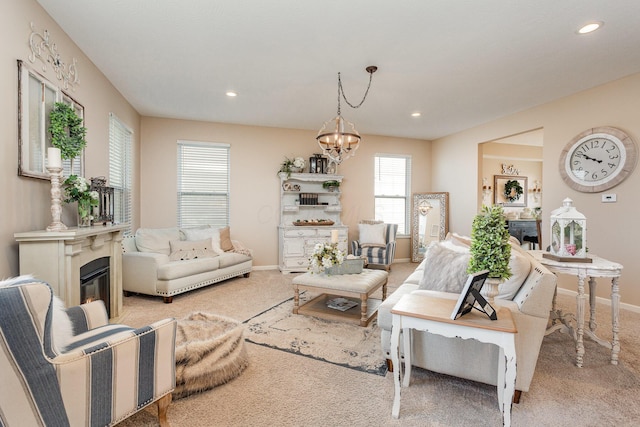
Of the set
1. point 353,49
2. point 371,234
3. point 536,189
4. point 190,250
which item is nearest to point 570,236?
point 353,49

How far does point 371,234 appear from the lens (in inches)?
234

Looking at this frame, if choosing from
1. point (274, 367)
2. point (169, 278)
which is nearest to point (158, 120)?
point (169, 278)

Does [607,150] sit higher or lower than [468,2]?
lower

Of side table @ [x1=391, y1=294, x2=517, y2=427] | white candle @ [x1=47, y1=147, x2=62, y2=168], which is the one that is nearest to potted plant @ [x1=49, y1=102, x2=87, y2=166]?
white candle @ [x1=47, y1=147, x2=62, y2=168]

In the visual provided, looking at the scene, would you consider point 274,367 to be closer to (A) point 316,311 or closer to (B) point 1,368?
(A) point 316,311

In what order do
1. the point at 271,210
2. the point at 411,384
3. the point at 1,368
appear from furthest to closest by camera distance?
the point at 271,210
the point at 411,384
the point at 1,368

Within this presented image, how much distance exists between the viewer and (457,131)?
6.16m

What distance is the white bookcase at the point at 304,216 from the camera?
5.54m

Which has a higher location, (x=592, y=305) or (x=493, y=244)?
(x=493, y=244)

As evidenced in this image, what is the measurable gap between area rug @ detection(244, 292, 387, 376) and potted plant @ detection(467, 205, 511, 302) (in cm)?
111

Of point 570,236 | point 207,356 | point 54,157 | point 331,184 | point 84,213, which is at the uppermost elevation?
point 331,184

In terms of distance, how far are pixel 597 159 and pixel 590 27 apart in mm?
1976

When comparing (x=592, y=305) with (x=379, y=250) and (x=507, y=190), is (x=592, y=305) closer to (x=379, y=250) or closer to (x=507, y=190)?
(x=379, y=250)

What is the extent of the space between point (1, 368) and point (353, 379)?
184cm
